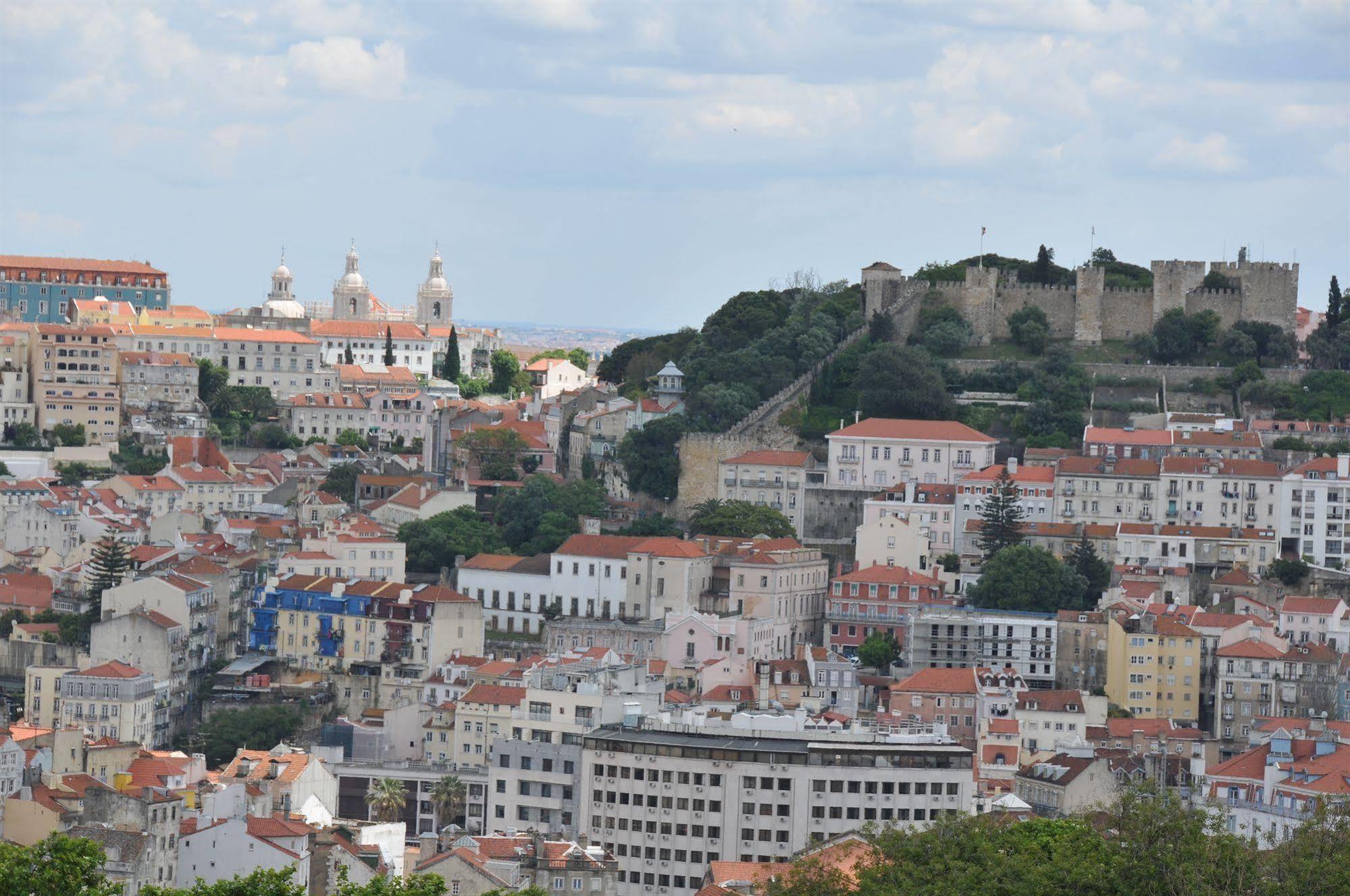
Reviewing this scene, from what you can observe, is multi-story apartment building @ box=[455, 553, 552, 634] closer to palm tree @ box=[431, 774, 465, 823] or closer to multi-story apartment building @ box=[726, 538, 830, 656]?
multi-story apartment building @ box=[726, 538, 830, 656]

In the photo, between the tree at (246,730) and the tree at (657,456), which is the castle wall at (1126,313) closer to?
the tree at (657,456)

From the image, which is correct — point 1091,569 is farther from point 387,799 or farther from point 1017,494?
point 387,799

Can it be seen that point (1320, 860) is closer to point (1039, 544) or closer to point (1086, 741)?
point (1086, 741)

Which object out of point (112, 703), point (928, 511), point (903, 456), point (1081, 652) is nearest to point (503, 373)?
point (903, 456)

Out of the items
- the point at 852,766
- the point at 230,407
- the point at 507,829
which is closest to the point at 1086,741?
the point at 852,766

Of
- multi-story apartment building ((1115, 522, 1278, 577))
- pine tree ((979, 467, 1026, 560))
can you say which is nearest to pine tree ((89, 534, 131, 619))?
pine tree ((979, 467, 1026, 560))
